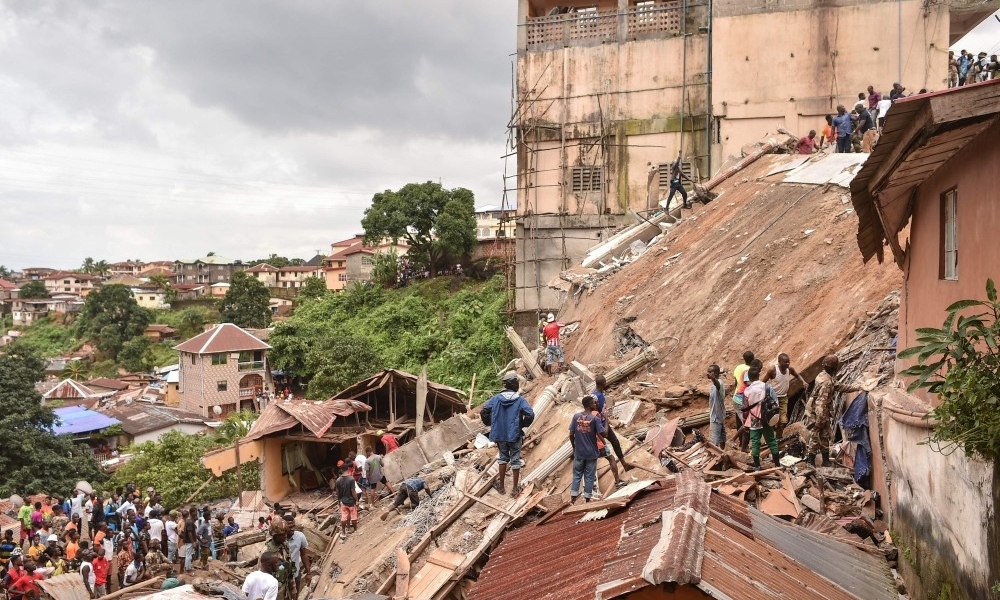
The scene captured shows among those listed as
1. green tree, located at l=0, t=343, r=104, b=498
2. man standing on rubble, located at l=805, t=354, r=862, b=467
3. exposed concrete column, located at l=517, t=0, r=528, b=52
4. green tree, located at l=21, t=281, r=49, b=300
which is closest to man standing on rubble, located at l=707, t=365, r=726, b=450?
man standing on rubble, located at l=805, t=354, r=862, b=467

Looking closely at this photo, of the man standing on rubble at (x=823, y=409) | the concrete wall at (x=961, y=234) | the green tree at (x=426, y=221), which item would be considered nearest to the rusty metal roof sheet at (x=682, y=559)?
the concrete wall at (x=961, y=234)

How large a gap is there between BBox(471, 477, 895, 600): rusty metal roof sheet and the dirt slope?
4.33 metres

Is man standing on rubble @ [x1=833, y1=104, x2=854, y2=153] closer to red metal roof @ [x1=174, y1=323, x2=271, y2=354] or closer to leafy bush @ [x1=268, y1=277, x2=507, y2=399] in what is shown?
leafy bush @ [x1=268, y1=277, x2=507, y2=399]

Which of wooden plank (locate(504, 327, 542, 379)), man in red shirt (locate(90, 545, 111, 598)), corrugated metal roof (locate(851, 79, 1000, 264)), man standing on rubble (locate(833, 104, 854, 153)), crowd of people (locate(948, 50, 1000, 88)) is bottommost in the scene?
man in red shirt (locate(90, 545, 111, 598))

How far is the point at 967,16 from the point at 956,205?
21.1m

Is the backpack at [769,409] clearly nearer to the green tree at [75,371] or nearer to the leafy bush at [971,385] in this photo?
the leafy bush at [971,385]

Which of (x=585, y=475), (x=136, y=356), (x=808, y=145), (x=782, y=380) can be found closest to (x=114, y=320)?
(x=136, y=356)

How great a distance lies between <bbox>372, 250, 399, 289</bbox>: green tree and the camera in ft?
146

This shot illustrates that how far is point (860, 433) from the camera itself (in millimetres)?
7906

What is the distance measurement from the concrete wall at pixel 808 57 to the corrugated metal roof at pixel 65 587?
66.9ft

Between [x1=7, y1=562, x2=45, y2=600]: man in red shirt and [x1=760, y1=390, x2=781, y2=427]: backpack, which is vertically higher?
[x1=760, y1=390, x2=781, y2=427]: backpack

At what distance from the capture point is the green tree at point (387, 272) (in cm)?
4453

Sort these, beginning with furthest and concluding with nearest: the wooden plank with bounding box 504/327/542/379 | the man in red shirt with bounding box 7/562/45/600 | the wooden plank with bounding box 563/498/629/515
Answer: the wooden plank with bounding box 504/327/542/379, the man in red shirt with bounding box 7/562/45/600, the wooden plank with bounding box 563/498/629/515

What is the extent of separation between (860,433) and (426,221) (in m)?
37.0
